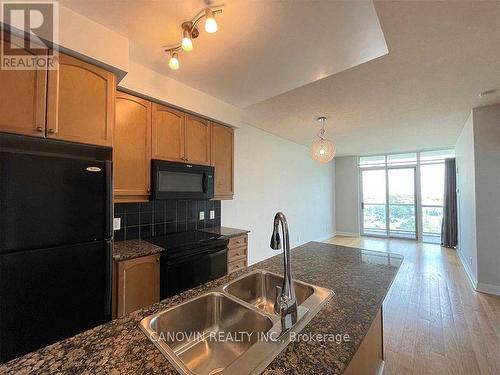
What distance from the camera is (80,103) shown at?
1.58 meters

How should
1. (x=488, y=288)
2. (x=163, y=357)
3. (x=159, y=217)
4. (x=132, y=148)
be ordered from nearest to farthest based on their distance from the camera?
(x=163, y=357) < (x=132, y=148) < (x=159, y=217) < (x=488, y=288)

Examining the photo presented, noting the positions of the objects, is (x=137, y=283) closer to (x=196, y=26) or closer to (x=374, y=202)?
(x=196, y=26)

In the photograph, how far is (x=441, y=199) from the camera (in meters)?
5.70

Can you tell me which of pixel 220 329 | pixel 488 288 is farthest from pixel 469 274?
pixel 220 329

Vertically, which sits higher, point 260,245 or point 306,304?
point 306,304

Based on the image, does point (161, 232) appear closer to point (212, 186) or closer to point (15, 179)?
point (212, 186)

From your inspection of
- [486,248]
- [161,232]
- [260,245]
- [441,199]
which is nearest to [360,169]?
[441,199]

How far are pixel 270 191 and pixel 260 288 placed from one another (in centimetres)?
301

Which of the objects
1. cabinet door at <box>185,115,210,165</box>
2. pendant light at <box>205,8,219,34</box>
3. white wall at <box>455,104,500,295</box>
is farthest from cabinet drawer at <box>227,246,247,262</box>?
white wall at <box>455,104,500,295</box>

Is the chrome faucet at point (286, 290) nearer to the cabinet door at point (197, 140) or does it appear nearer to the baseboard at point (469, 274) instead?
the cabinet door at point (197, 140)

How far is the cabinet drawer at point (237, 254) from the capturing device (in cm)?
269

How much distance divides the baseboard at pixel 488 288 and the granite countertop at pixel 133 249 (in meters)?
4.20

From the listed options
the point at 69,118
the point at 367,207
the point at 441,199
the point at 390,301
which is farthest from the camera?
the point at 367,207

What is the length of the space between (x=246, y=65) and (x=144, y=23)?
863 millimetres
